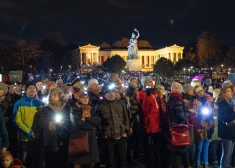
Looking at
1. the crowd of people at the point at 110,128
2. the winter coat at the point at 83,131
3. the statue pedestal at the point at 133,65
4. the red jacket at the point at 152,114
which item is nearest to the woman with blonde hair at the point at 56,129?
the crowd of people at the point at 110,128

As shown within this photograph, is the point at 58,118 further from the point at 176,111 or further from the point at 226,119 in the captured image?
the point at 226,119

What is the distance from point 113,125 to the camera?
694cm

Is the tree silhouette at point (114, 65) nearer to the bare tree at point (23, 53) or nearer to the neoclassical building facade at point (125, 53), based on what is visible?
the bare tree at point (23, 53)

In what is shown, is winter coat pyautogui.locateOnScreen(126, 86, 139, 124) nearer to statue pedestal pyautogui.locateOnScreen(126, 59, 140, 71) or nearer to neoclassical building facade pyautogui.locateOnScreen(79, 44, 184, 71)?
statue pedestal pyautogui.locateOnScreen(126, 59, 140, 71)

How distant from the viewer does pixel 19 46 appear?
62.5 m

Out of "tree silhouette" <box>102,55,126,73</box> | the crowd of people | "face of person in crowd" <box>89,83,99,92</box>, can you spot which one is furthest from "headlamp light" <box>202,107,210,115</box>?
"tree silhouette" <box>102,55,126,73</box>

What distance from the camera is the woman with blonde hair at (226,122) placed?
7152 mm

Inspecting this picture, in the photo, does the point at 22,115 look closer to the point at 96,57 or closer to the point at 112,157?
the point at 112,157

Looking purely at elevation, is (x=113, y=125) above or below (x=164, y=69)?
below

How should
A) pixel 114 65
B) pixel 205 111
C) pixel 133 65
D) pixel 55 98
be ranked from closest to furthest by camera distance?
pixel 55 98, pixel 205 111, pixel 114 65, pixel 133 65

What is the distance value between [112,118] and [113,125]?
0.46 ft

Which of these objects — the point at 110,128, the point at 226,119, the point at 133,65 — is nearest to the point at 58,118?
the point at 110,128

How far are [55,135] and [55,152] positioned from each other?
1.14 ft

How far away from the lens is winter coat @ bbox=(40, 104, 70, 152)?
6480 mm
